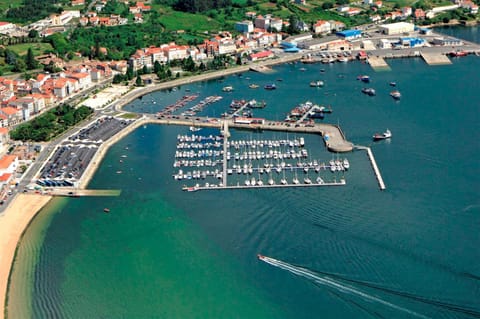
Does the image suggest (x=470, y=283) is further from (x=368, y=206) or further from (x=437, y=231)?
(x=368, y=206)

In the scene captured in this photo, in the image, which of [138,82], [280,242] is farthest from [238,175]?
[138,82]

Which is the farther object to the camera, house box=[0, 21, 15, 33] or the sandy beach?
house box=[0, 21, 15, 33]

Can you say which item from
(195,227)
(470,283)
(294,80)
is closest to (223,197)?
(195,227)

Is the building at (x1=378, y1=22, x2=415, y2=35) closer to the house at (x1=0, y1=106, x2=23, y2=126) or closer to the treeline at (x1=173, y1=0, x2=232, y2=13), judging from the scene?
the treeline at (x1=173, y1=0, x2=232, y2=13)

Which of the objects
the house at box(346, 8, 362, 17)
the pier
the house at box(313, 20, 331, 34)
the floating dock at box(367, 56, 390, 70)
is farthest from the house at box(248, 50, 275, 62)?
the pier

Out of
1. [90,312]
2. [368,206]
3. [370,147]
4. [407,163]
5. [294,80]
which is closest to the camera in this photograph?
[90,312]

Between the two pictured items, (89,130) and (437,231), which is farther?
(89,130)

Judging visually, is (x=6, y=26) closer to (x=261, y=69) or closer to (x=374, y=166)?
(x=261, y=69)

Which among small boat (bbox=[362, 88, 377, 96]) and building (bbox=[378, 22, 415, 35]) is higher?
building (bbox=[378, 22, 415, 35])
